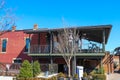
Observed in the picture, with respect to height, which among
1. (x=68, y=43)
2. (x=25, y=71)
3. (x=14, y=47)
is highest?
(x=68, y=43)

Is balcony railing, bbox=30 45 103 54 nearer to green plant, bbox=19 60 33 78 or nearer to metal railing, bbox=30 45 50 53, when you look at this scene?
metal railing, bbox=30 45 50 53

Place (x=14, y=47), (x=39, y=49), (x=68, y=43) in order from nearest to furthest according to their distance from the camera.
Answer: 1. (x=68, y=43)
2. (x=39, y=49)
3. (x=14, y=47)

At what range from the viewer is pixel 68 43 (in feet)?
95.2

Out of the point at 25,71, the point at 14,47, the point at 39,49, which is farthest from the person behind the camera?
the point at 14,47

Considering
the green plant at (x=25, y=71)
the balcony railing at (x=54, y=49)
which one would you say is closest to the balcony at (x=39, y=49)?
the balcony railing at (x=54, y=49)

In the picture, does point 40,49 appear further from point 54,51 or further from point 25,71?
point 25,71

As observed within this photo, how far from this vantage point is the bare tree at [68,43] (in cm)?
2818

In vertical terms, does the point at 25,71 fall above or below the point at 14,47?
below

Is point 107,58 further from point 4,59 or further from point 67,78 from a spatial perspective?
point 4,59

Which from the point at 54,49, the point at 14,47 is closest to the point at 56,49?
the point at 54,49

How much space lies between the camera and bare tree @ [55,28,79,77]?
92.5 ft

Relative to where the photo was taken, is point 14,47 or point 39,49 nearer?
point 39,49

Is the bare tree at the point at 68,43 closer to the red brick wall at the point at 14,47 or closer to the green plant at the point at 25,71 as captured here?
the green plant at the point at 25,71

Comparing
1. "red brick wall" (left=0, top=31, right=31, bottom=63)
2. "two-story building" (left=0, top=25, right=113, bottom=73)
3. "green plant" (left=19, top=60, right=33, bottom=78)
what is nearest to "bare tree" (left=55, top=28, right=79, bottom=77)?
"two-story building" (left=0, top=25, right=113, bottom=73)
